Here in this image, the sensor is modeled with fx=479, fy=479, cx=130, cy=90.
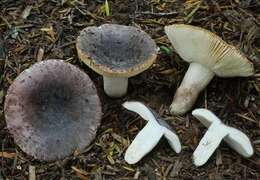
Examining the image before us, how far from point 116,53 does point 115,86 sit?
0.20 meters

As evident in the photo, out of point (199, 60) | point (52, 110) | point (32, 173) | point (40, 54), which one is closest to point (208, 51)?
point (199, 60)

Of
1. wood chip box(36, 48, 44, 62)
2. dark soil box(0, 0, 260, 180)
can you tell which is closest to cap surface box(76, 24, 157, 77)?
dark soil box(0, 0, 260, 180)

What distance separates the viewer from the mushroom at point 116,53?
8.66 feet

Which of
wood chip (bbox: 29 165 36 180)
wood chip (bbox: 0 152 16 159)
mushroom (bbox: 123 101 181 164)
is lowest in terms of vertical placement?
wood chip (bbox: 29 165 36 180)

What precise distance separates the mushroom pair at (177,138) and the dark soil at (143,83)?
6cm

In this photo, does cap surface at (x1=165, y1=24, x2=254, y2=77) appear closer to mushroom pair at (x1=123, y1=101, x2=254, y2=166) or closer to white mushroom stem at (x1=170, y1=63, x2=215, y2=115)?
white mushroom stem at (x1=170, y1=63, x2=215, y2=115)

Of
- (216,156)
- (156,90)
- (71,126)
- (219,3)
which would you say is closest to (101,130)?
(71,126)

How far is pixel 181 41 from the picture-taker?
278 cm

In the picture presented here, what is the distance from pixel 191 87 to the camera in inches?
114

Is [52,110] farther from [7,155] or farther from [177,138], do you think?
[177,138]

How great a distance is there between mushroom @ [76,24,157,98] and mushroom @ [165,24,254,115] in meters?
0.19

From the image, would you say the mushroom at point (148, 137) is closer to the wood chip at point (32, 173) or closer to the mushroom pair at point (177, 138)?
the mushroom pair at point (177, 138)

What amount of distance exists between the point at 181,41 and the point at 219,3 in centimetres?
72

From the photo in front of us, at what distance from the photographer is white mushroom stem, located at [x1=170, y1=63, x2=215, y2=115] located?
2.89 metres
